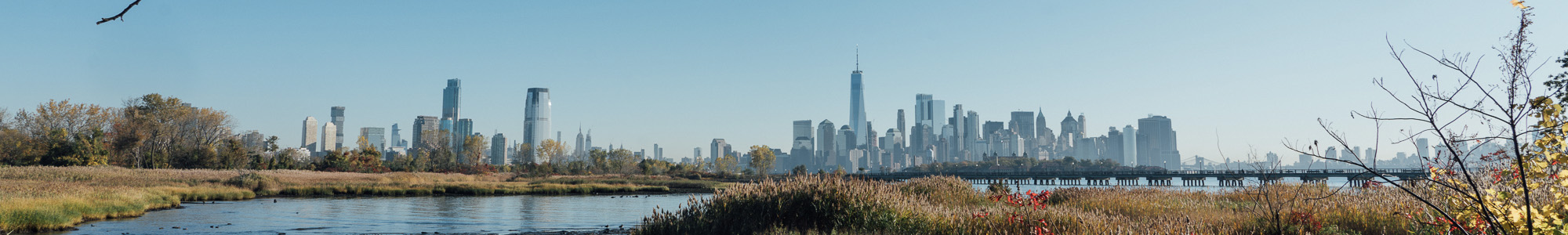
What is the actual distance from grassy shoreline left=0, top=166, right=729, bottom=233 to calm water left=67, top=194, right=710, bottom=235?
103 cm

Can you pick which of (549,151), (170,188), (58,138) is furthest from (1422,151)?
(549,151)

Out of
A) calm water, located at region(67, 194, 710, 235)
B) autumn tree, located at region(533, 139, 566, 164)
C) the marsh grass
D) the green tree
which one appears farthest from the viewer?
the green tree

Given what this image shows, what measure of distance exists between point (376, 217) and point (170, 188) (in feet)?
71.3

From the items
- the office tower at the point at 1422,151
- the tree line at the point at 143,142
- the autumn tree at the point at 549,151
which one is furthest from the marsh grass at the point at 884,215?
the autumn tree at the point at 549,151

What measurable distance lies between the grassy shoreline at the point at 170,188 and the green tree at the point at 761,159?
61842 mm

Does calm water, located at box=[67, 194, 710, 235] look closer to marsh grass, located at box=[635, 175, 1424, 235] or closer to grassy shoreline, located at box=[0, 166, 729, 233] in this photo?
grassy shoreline, located at box=[0, 166, 729, 233]

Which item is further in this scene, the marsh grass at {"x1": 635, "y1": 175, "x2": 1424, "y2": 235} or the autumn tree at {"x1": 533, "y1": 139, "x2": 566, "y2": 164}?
the autumn tree at {"x1": 533, "y1": 139, "x2": 566, "y2": 164}

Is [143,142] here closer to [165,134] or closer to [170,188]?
[165,134]

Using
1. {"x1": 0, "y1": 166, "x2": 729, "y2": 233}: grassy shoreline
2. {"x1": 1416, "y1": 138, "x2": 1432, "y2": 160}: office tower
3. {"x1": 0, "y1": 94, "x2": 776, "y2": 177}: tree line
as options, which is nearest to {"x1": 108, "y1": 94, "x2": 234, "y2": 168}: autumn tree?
{"x1": 0, "y1": 94, "x2": 776, "y2": 177}: tree line

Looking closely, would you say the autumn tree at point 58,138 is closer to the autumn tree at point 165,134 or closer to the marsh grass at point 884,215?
the autumn tree at point 165,134

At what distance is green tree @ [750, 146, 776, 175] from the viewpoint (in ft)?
467

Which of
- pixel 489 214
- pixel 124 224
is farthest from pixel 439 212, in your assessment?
pixel 124 224

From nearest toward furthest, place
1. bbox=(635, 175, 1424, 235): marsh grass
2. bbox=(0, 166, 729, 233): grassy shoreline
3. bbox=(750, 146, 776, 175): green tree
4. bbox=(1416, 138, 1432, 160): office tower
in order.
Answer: bbox=(1416, 138, 1432, 160): office tower, bbox=(635, 175, 1424, 235): marsh grass, bbox=(0, 166, 729, 233): grassy shoreline, bbox=(750, 146, 776, 175): green tree

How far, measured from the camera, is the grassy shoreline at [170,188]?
23891mm
